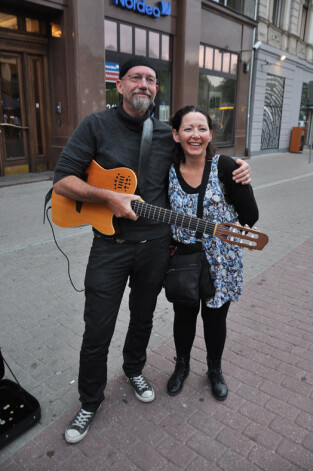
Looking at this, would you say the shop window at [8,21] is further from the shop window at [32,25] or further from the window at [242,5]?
the window at [242,5]

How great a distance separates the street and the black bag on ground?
0.80 metres

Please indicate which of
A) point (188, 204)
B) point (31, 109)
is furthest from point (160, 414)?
Answer: point (31, 109)

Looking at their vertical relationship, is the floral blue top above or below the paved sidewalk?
above

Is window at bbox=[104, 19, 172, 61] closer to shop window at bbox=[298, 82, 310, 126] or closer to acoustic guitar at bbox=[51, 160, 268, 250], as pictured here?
acoustic guitar at bbox=[51, 160, 268, 250]

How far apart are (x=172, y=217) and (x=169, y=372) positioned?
4.40 feet

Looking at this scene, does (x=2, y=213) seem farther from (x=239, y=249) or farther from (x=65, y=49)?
(x=239, y=249)

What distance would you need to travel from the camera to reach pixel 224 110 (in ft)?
50.7

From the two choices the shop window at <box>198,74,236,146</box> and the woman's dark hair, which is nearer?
the woman's dark hair

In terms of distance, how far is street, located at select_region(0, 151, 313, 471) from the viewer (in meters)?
2.20

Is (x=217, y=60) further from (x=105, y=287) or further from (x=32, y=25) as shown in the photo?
(x=105, y=287)

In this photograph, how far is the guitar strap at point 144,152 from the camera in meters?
2.21

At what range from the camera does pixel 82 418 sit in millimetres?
2336

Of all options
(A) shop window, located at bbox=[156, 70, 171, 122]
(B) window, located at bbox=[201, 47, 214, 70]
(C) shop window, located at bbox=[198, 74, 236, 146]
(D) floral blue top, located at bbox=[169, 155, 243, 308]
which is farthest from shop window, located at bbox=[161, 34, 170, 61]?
(D) floral blue top, located at bbox=[169, 155, 243, 308]

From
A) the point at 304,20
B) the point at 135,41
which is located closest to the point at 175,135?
the point at 135,41
